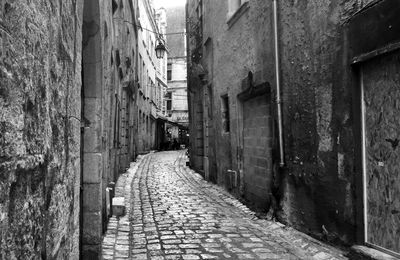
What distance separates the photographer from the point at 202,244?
5.36 m

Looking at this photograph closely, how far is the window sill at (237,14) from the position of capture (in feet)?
26.9

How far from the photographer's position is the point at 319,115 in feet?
17.0

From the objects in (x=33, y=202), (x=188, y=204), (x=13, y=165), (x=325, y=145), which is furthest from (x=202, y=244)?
(x=13, y=165)

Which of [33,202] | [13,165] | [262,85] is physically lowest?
[33,202]

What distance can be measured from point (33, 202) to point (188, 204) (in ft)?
21.9

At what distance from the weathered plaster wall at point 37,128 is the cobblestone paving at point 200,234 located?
232cm

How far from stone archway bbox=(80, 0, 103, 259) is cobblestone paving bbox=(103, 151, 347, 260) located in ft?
1.26

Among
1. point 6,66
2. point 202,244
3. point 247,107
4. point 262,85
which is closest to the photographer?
point 6,66

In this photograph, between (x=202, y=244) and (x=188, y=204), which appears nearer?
(x=202, y=244)

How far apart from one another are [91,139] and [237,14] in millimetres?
5342

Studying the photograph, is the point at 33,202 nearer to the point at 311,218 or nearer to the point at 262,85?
the point at 311,218

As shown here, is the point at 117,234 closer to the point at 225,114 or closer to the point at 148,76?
the point at 225,114

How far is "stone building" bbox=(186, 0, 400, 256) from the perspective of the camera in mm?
4066

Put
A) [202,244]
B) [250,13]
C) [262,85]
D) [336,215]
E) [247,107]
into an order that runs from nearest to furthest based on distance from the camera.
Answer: [336,215]
[202,244]
[262,85]
[250,13]
[247,107]
